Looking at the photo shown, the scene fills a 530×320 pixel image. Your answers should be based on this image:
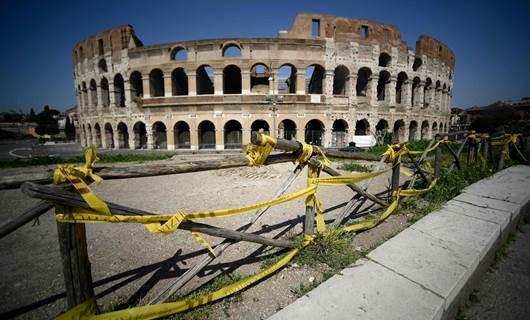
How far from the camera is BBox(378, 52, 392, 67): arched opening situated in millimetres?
19750

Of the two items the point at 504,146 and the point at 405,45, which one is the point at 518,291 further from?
the point at 405,45

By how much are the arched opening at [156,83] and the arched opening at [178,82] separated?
1.35m

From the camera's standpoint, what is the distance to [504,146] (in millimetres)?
7227

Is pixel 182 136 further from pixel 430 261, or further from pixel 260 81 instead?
pixel 430 261

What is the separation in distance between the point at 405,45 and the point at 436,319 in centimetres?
2535

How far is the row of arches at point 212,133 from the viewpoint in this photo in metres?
19.5

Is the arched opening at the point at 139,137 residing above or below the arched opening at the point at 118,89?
below

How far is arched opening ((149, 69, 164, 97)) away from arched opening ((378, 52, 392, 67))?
819 inches

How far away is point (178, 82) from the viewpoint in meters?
21.2

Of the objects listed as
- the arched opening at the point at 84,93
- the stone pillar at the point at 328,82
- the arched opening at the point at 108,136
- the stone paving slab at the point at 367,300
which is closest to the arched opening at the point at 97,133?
the arched opening at the point at 108,136

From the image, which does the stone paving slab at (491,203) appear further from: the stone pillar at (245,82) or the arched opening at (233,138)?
the arched opening at (233,138)

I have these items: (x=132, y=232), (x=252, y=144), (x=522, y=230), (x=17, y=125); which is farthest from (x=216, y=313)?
(x=17, y=125)

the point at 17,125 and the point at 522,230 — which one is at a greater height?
the point at 17,125

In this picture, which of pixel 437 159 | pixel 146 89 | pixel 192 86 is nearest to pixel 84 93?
pixel 146 89
